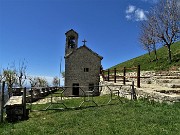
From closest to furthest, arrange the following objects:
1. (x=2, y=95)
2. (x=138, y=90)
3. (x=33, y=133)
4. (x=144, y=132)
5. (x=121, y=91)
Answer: (x=144, y=132) < (x=33, y=133) < (x=2, y=95) < (x=138, y=90) < (x=121, y=91)

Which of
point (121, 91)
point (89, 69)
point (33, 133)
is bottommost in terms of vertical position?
point (33, 133)

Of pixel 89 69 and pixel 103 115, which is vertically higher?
Answer: pixel 89 69

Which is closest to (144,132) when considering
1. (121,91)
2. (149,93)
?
(149,93)

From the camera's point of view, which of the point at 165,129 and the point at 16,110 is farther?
the point at 16,110

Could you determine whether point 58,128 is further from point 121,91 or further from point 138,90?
point 121,91

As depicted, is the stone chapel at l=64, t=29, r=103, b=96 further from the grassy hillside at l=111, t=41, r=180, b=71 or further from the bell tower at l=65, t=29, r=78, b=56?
the grassy hillside at l=111, t=41, r=180, b=71

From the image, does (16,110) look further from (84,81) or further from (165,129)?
(84,81)

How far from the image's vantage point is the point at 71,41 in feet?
120

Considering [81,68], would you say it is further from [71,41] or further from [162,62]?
[162,62]

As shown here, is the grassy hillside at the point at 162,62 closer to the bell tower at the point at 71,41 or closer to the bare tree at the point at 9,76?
the bell tower at the point at 71,41

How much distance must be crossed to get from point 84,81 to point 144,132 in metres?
26.5

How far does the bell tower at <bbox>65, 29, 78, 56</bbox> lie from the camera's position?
35.7 m

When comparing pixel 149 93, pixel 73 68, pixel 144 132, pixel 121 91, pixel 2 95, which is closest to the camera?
pixel 144 132

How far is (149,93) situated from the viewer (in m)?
14.6
